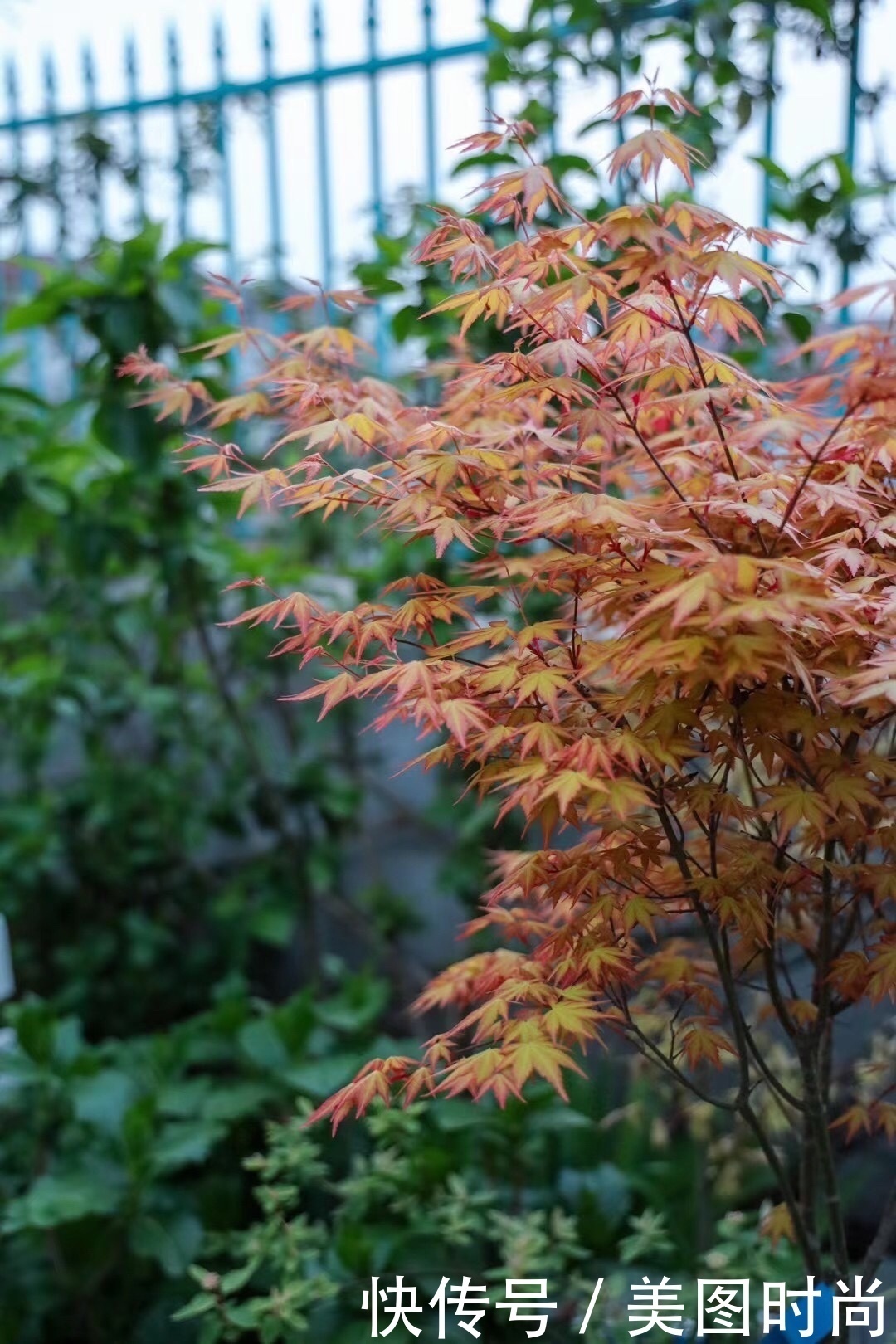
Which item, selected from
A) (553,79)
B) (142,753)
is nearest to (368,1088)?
(553,79)

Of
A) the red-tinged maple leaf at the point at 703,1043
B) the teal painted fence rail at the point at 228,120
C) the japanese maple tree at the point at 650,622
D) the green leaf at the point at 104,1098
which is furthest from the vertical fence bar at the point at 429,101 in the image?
the red-tinged maple leaf at the point at 703,1043

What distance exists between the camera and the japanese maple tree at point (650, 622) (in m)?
1.45

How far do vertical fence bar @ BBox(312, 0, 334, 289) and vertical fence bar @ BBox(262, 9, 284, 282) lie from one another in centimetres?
15

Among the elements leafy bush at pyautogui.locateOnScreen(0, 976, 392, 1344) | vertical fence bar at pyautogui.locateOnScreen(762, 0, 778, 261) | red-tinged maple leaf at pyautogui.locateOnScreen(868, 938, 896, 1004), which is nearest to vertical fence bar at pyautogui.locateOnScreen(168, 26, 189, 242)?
vertical fence bar at pyautogui.locateOnScreen(762, 0, 778, 261)

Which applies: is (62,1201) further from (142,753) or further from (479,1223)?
(142,753)

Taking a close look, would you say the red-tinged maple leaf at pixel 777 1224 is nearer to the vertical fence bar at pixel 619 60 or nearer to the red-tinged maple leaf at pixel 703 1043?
the red-tinged maple leaf at pixel 703 1043

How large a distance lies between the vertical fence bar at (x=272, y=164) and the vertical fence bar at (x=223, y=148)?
15 centimetres

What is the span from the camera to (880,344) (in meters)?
1.81

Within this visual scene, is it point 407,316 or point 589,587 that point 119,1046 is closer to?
point 407,316

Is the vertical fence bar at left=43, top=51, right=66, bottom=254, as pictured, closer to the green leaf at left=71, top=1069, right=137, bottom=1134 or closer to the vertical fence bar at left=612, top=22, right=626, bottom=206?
the vertical fence bar at left=612, top=22, right=626, bottom=206

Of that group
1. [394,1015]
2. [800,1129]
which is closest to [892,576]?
[800,1129]

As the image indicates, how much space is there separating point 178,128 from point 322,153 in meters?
0.56

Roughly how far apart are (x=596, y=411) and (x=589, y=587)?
0.74 feet

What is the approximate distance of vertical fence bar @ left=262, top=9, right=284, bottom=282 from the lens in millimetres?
3939
